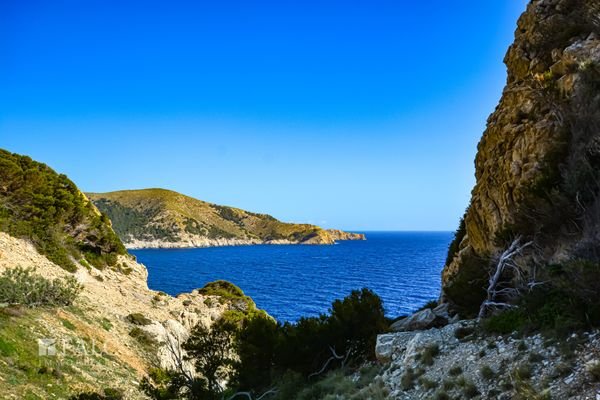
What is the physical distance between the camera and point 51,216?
1577 inches

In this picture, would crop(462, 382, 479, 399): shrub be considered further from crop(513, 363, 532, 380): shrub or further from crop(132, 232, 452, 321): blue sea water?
crop(132, 232, 452, 321): blue sea water

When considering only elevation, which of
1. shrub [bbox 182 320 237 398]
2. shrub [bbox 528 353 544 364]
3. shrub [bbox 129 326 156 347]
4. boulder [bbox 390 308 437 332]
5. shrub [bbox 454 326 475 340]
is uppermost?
shrub [bbox 528 353 544 364]

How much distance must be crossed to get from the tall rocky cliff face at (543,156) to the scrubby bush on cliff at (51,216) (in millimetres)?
35114

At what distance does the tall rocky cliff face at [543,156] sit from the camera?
45.0ft

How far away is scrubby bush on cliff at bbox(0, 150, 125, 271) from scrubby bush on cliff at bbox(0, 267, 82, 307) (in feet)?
31.8

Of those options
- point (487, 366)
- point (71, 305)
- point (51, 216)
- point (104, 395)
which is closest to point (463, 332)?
point (487, 366)

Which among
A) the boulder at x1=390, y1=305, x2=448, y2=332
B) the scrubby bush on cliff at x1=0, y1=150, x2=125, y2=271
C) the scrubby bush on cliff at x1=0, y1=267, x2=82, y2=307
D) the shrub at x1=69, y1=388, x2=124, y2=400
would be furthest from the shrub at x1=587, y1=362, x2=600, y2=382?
the scrubby bush on cliff at x1=0, y1=150, x2=125, y2=271

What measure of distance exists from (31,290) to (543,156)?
29.7 metres

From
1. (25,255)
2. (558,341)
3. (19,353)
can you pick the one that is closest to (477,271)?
(558,341)

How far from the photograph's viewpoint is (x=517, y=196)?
18688 millimetres

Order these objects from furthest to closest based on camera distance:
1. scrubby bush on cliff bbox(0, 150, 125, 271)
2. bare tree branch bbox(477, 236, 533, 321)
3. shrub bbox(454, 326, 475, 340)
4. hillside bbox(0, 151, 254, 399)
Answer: scrubby bush on cliff bbox(0, 150, 125, 271) → hillside bbox(0, 151, 254, 399) → bare tree branch bbox(477, 236, 533, 321) → shrub bbox(454, 326, 475, 340)

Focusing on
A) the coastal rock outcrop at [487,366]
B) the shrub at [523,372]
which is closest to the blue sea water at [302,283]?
the coastal rock outcrop at [487,366]

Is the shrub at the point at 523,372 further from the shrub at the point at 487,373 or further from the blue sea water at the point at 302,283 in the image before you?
the blue sea water at the point at 302,283

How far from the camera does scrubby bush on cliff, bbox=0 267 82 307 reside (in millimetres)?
23375
